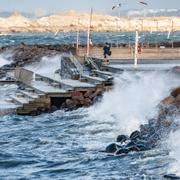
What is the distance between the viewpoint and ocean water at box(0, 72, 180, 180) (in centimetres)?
1625

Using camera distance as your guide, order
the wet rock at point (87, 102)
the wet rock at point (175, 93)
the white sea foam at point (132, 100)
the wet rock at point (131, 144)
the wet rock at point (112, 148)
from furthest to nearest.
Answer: the wet rock at point (87, 102) → the white sea foam at point (132, 100) → the wet rock at point (175, 93) → the wet rock at point (131, 144) → the wet rock at point (112, 148)

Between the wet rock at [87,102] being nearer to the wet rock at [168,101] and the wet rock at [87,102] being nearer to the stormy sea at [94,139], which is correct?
the stormy sea at [94,139]

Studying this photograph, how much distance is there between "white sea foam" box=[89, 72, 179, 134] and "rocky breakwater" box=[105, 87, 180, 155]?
114 cm

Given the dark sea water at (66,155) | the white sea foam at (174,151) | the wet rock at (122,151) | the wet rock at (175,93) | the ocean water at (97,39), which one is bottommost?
the ocean water at (97,39)

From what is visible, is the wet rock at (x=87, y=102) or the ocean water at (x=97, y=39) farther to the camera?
the ocean water at (x=97, y=39)

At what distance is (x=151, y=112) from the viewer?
23125mm

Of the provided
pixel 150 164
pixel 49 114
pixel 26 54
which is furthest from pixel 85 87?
pixel 26 54

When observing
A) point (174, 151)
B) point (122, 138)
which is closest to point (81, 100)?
point (122, 138)

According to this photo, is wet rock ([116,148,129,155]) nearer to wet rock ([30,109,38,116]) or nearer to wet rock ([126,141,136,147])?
wet rock ([126,141,136,147])

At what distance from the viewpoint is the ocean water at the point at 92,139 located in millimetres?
16250

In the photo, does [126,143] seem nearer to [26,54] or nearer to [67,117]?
[67,117]

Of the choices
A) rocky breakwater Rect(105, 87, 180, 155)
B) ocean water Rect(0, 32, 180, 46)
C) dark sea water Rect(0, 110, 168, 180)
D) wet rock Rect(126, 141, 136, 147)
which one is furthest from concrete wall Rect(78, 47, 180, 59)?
ocean water Rect(0, 32, 180, 46)

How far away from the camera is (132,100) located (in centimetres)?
2573

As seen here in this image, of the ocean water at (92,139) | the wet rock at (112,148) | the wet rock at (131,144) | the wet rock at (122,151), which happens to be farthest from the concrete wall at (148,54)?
the wet rock at (122,151)
